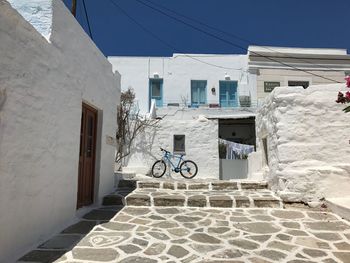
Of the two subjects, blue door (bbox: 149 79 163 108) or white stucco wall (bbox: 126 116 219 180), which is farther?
blue door (bbox: 149 79 163 108)

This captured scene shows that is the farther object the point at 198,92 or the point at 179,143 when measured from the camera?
the point at 198,92

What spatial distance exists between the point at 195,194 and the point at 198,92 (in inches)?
443

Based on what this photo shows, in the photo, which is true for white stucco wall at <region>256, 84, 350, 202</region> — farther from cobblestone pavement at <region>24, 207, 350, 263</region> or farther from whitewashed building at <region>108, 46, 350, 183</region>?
whitewashed building at <region>108, 46, 350, 183</region>

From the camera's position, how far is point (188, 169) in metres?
11.6

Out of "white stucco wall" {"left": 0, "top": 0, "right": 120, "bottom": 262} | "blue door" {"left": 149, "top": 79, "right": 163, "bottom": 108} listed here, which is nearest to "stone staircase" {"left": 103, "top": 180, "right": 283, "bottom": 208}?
"white stucco wall" {"left": 0, "top": 0, "right": 120, "bottom": 262}

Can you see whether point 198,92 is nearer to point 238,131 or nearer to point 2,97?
point 238,131

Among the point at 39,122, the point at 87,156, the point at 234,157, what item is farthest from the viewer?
the point at 234,157

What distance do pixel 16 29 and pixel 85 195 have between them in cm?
382

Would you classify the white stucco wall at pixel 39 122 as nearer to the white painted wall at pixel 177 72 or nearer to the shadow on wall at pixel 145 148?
the shadow on wall at pixel 145 148

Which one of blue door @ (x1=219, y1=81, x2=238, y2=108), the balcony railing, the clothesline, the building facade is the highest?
the building facade

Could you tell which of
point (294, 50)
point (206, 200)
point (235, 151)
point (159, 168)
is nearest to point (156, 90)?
point (235, 151)

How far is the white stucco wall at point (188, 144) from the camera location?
478 inches

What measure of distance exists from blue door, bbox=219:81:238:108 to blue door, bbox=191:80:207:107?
2.96 feet

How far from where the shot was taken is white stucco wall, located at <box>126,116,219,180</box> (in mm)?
12141
